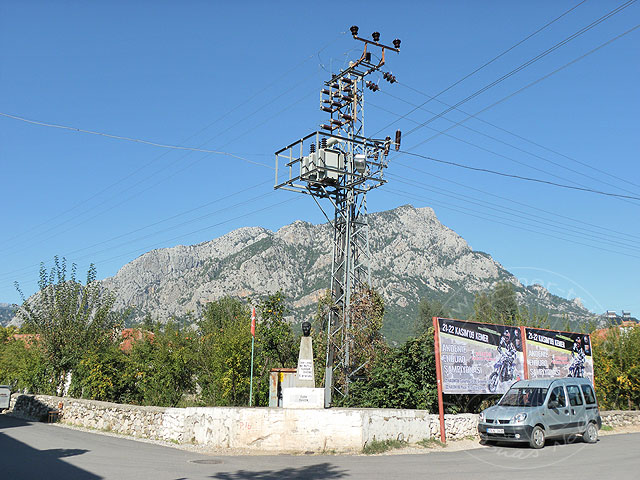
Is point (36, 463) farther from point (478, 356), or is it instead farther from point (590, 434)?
point (590, 434)

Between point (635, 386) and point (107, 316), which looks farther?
point (107, 316)

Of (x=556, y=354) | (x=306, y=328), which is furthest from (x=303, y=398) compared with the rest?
(x=556, y=354)

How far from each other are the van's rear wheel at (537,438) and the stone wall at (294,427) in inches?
91.4

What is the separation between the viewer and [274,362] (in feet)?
83.4

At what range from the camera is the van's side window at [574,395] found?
1595cm

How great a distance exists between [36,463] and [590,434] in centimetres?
1602

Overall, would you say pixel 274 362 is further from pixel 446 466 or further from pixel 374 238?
pixel 374 238

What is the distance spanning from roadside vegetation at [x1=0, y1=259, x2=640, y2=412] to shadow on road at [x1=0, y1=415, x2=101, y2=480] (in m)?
8.99

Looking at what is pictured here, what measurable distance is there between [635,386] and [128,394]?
26.3 m

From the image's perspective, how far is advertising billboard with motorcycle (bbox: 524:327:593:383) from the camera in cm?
1928

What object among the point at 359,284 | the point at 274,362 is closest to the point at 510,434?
the point at 359,284

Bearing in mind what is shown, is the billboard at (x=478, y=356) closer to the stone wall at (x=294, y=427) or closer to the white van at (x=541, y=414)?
the white van at (x=541, y=414)

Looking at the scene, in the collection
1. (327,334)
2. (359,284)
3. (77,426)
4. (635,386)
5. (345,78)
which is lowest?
(77,426)

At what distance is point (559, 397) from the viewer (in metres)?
15.6
